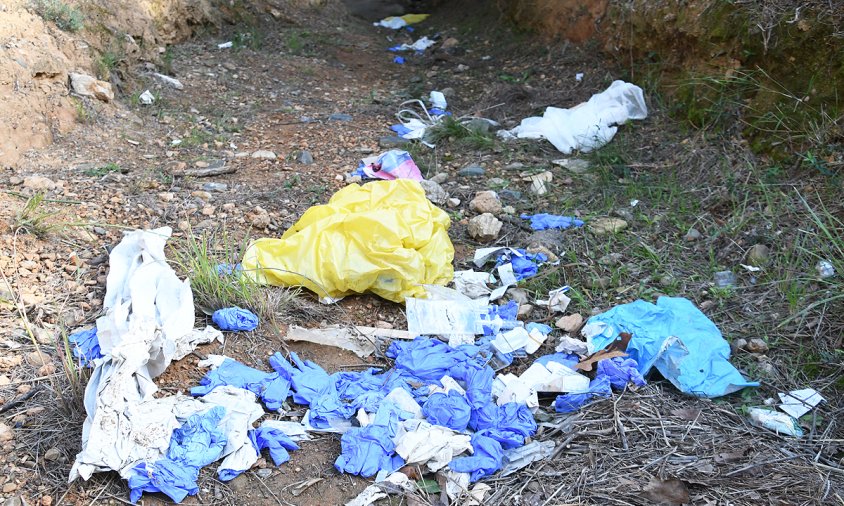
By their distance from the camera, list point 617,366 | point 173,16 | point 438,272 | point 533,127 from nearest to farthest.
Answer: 1. point 617,366
2. point 438,272
3. point 533,127
4. point 173,16

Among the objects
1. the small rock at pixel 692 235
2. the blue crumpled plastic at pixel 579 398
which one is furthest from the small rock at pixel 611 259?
the blue crumpled plastic at pixel 579 398

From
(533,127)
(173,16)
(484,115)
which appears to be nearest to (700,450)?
(533,127)

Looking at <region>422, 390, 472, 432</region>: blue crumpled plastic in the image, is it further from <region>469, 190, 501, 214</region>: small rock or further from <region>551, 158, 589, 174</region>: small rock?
<region>551, 158, 589, 174</region>: small rock

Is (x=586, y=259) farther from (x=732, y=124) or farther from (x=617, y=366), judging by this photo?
(x=732, y=124)

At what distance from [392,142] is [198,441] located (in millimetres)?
2611

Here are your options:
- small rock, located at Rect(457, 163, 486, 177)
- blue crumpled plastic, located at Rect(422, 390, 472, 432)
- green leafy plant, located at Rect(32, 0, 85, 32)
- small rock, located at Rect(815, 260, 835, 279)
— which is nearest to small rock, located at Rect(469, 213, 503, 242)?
small rock, located at Rect(457, 163, 486, 177)

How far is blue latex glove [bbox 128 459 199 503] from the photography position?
181 centimetres

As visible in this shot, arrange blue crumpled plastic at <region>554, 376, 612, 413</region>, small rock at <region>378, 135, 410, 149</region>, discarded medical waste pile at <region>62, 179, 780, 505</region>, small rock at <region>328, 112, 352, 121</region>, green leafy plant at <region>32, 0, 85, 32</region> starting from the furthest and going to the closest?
small rock at <region>328, 112, 352, 121</region>, small rock at <region>378, 135, 410, 149</region>, green leafy plant at <region>32, 0, 85, 32</region>, blue crumpled plastic at <region>554, 376, 612, 413</region>, discarded medical waste pile at <region>62, 179, 780, 505</region>

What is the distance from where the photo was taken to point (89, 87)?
3.91m

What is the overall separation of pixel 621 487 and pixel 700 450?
0.96 feet

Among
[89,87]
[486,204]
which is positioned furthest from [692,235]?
[89,87]

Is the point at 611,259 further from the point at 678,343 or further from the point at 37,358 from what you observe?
the point at 37,358

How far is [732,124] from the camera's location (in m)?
3.53

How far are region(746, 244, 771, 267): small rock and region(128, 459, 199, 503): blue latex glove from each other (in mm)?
2255
